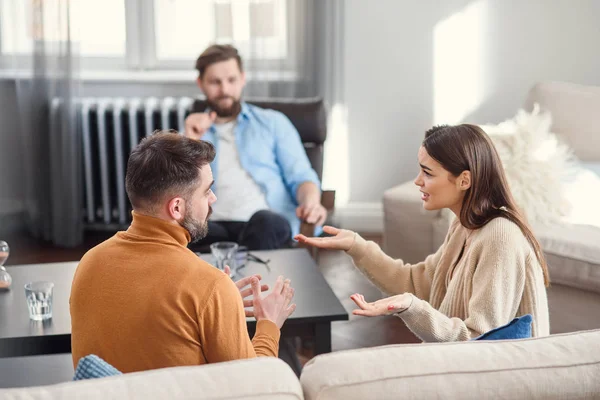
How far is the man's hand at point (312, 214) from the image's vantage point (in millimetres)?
2987

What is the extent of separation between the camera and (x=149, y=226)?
4.98 ft

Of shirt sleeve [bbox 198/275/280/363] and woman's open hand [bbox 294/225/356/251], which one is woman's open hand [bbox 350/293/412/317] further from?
woman's open hand [bbox 294/225/356/251]

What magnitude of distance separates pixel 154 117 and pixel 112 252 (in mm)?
2957

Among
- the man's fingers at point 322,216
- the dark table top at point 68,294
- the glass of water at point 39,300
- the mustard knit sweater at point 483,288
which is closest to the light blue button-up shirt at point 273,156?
the man's fingers at point 322,216

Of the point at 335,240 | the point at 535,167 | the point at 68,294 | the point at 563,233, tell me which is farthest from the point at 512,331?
the point at 535,167

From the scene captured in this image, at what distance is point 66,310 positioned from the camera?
2.22 metres

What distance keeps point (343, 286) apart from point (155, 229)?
7.48 ft

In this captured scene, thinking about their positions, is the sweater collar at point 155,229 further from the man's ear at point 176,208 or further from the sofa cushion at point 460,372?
the sofa cushion at point 460,372

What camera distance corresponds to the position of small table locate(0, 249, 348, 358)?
6.72 feet

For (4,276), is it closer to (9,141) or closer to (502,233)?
(502,233)

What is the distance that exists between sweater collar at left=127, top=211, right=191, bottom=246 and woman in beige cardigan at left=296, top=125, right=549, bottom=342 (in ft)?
1.26

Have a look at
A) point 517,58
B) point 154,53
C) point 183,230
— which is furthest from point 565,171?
point 154,53

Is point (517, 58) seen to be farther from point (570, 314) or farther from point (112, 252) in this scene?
point (112, 252)

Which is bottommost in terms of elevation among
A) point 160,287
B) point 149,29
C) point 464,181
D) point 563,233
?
point 563,233
